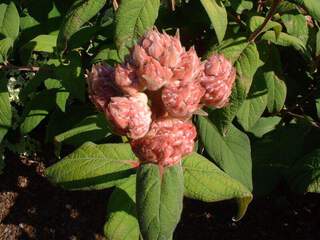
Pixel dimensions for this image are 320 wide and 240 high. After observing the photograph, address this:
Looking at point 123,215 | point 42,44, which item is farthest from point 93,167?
point 42,44

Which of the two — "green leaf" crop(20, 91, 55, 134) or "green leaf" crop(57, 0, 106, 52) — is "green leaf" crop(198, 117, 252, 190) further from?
"green leaf" crop(20, 91, 55, 134)

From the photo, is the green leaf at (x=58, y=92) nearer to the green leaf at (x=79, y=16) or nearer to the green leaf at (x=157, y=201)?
the green leaf at (x=79, y=16)

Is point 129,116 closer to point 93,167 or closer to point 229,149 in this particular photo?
point 93,167

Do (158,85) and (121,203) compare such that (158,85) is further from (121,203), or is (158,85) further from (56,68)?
(56,68)

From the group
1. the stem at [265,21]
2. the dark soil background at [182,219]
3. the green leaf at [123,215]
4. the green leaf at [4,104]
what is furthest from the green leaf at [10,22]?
the dark soil background at [182,219]

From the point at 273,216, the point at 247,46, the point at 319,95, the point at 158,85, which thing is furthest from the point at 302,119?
the point at 158,85
